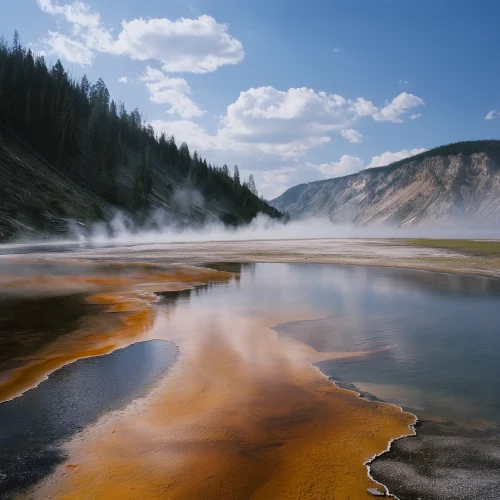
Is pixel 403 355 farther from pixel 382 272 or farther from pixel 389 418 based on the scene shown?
pixel 382 272

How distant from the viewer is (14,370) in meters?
9.59

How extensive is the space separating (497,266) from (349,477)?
30.6m

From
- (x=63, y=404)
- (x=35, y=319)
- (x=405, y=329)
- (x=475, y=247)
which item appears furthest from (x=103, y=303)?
(x=475, y=247)

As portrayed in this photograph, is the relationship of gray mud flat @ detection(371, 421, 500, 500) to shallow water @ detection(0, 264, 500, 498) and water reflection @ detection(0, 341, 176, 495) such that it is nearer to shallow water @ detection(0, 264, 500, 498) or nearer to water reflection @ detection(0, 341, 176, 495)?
shallow water @ detection(0, 264, 500, 498)

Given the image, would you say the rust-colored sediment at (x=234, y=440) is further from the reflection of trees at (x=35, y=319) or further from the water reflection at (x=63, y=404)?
the reflection of trees at (x=35, y=319)

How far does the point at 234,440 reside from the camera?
6.71 m

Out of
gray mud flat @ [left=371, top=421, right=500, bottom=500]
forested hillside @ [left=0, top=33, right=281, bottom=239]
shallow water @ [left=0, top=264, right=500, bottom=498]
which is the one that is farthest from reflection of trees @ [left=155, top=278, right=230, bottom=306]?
forested hillside @ [left=0, top=33, right=281, bottom=239]

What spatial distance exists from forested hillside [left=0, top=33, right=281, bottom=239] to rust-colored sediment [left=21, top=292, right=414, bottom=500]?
186ft

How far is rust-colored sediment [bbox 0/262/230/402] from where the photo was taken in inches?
379

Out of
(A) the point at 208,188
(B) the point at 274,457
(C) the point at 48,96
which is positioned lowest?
(B) the point at 274,457

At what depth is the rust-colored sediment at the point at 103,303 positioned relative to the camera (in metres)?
9.62

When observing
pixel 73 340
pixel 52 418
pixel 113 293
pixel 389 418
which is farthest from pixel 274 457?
pixel 113 293

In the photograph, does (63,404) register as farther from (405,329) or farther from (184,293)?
(184,293)

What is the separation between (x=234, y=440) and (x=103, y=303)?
12.3 meters
